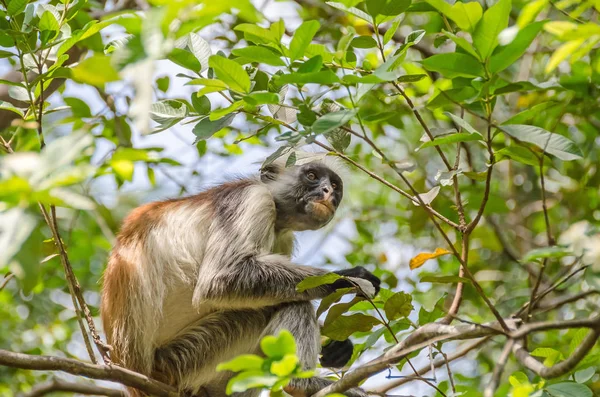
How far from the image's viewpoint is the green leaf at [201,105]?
3.96 m

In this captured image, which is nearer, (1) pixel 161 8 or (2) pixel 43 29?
(1) pixel 161 8

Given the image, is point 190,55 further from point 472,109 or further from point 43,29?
point 472,109

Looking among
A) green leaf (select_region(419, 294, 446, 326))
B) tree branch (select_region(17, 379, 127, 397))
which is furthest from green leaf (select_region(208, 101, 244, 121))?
green leaf (select_region(419, 294, 446, 326))

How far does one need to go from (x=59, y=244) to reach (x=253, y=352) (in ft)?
7.25

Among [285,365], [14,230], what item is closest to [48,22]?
[14,230]

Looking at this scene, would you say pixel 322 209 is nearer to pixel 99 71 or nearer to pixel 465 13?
pixel 465 13

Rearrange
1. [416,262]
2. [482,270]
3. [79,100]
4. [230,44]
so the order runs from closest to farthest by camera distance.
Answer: [416,262] < [79,100] < [230,44] < [482,270]

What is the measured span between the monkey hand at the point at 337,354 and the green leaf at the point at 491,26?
319cm

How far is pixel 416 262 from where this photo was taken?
4406 mm

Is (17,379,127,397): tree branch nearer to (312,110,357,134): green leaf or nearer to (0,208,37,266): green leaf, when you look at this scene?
(0,208,37,266): green leaf

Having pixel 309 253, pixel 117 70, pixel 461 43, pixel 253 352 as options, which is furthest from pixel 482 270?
pixel 117 70

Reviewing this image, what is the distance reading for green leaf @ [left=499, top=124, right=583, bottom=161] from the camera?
127 inches

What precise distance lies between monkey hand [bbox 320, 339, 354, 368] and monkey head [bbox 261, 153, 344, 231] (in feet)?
3.33

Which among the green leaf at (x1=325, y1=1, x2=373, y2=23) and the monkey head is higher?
the green leaf at (x1=325, y1=1, x2=373, y2=23)
